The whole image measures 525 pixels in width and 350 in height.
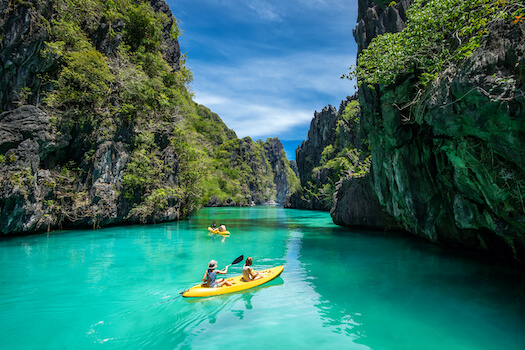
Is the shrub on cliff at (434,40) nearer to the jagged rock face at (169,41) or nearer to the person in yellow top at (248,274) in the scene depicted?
the person in yellow top at (248,274)

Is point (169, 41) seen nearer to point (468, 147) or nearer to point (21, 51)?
point (21, 51)

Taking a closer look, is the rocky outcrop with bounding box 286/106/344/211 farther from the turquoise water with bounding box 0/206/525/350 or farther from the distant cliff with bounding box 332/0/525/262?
the turquoise water with bounding box 0/206/525/350

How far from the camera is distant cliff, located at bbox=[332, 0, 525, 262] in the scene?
20.7 feet

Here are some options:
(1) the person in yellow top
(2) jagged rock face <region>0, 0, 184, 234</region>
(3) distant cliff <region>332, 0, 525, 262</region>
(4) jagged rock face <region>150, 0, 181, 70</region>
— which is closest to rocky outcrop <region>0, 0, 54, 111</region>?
(2) jagged rock face <region>0, 0, 184, 234</region>

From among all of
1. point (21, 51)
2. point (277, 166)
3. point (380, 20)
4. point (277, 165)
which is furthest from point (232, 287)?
point (277, 165)

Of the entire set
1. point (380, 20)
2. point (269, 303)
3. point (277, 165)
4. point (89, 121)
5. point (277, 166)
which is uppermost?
point (277, 165)

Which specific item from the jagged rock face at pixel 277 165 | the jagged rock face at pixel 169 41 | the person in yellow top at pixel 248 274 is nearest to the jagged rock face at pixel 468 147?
the person in yellow top at pixel 248 274

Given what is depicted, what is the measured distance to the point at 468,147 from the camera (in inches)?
307

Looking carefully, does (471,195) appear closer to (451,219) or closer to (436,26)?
(451,219)

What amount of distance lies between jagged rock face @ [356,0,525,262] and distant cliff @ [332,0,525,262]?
0.08 ft

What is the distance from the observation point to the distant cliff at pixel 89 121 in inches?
628

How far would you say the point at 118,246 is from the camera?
48.2 feet

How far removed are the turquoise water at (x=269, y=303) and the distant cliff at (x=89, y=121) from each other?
6.12 m

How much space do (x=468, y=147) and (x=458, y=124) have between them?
72cm
